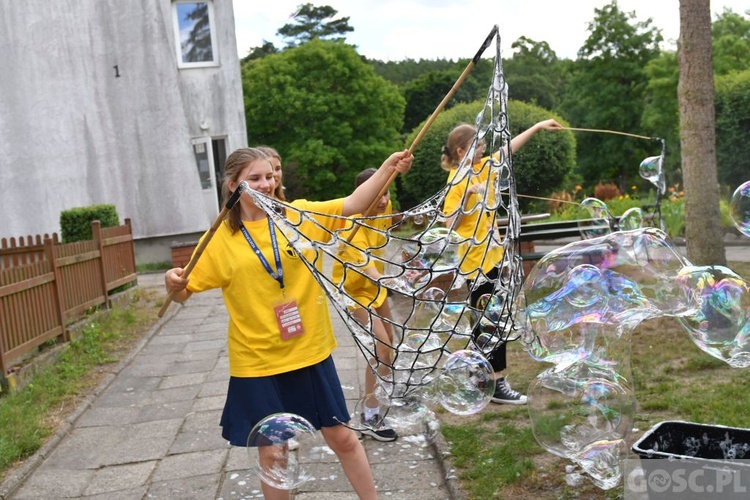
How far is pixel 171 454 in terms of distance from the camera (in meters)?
5.07

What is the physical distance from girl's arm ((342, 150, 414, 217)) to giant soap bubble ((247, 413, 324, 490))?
98 centimetres

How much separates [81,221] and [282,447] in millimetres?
9721

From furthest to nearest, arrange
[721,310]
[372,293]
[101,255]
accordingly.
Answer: [101,255] < [372,293] < [721,310]

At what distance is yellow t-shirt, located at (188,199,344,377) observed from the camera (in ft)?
10.9

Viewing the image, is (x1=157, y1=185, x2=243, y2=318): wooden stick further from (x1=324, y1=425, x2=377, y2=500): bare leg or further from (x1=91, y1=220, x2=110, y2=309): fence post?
(x1=91, y1=220, x2=110, y2=309): fence post

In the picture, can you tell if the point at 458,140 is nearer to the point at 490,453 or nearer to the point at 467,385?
the point at 467,385

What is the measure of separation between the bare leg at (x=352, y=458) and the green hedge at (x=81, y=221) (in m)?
9.42

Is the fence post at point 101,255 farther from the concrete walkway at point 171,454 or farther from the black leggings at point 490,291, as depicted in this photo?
the black leggings at point 490,291

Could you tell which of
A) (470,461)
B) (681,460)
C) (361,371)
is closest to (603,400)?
(681,460)

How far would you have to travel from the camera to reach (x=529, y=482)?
155 inches

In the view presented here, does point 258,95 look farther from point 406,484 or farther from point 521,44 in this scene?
point 521,44

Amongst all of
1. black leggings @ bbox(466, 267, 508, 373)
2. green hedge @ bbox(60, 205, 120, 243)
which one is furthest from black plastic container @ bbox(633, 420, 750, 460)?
green hedge @ bbox(60, 205, 120, 243)

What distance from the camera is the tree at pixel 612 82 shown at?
3522cm

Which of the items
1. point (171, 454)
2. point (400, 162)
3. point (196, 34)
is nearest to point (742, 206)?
point (400, 162)
